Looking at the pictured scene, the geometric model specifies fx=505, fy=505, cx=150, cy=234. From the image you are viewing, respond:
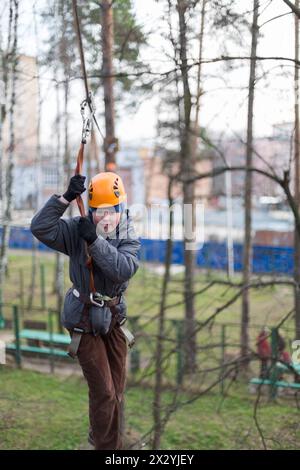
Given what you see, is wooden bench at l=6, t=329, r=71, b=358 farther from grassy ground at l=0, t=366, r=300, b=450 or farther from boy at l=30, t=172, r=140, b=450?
boy at l=30, t=172, r=140, b=450

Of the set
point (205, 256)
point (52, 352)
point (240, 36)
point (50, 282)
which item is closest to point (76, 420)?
point (52, 352)

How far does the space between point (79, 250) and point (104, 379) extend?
0.89 metres

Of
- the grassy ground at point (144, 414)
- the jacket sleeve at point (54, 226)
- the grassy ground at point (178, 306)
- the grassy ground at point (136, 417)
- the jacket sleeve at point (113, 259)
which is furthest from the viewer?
the grassy ground at point (178, 306)

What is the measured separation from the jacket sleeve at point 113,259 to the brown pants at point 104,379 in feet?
1.89

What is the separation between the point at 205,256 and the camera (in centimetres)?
2489

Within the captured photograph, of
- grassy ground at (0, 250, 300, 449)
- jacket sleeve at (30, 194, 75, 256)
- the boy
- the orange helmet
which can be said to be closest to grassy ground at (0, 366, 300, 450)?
grassy ground at (0, 250, 300, 449)

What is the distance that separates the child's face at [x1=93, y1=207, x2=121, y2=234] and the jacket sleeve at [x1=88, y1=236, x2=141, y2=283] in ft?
0.48

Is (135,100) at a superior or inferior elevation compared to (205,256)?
superior

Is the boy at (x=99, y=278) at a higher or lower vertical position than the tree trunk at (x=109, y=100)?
lower

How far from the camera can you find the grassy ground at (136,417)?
7.60 metres

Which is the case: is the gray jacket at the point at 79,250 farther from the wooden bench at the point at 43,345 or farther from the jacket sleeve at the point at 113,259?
the wooden bench at the point at 43,345

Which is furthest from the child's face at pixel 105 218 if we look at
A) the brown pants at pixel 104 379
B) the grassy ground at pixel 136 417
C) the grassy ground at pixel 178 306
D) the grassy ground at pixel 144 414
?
the grassy ground at pixel 178 306

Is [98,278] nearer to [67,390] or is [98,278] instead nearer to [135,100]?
[135,100]
